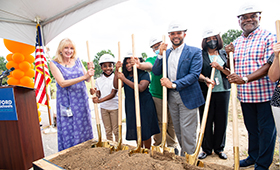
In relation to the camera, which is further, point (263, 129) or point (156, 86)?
point (156, 86)

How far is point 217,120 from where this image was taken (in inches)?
112

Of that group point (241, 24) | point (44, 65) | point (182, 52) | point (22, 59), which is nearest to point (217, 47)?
point (241, 24)

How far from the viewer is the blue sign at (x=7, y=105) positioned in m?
2.47

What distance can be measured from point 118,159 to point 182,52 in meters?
1.56

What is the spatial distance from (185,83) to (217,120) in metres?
1.17

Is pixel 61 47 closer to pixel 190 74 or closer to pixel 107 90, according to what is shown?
pixel 107 90

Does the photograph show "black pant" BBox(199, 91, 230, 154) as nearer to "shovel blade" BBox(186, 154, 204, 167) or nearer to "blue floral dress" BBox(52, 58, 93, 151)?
"shovel blade" BBox(186, 154, 204, 167)

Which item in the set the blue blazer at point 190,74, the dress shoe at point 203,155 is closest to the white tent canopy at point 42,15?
the blue blazer at point 190,74

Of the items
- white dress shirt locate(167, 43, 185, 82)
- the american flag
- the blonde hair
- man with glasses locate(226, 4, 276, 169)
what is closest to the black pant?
man with glasses locate(226, 4, 276, 169)

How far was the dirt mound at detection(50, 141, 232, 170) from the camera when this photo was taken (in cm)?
155

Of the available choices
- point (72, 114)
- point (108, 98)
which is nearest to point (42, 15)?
point (108, 98)

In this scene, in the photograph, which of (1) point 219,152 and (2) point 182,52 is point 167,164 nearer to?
(2) point 182,52

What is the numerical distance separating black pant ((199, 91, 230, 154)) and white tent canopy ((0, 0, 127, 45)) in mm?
2418

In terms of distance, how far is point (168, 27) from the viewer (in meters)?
2.27
